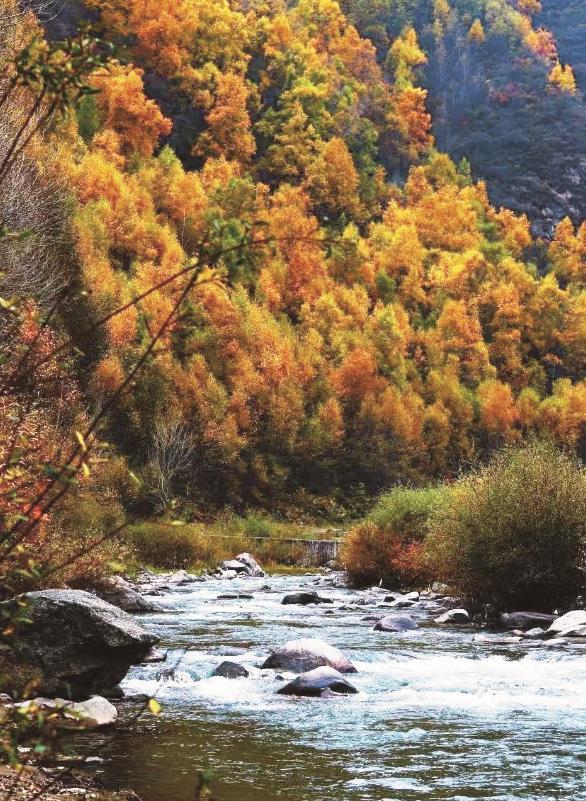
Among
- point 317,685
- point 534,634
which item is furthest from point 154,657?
point 534,634

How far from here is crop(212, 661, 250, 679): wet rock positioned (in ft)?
37.1

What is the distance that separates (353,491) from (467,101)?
81282 mm

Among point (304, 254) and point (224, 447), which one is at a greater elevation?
point (304, 254)

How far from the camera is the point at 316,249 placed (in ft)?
107

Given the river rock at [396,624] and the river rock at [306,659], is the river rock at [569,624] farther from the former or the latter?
the river rock at [306,659]

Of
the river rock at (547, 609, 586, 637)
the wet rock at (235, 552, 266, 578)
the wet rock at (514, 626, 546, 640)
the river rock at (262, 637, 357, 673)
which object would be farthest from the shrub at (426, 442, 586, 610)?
the wet rock at (235, 552, 266, 578)

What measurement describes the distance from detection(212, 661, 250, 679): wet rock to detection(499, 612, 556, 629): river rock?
23.6 ft

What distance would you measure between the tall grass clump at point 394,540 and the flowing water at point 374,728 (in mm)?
9125

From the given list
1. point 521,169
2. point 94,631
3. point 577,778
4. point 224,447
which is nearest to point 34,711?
point 577,778

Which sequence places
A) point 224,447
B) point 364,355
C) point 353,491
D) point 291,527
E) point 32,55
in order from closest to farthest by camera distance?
point 32,55 < point 291,527 < point 224,447 < point 353,491 < point 364,355

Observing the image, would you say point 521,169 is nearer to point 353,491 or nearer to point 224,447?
point 353,491

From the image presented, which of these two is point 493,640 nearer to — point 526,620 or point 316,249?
point 526,620

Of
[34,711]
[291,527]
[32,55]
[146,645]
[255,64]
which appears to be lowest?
[291,527]

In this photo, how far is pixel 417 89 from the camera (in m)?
118
